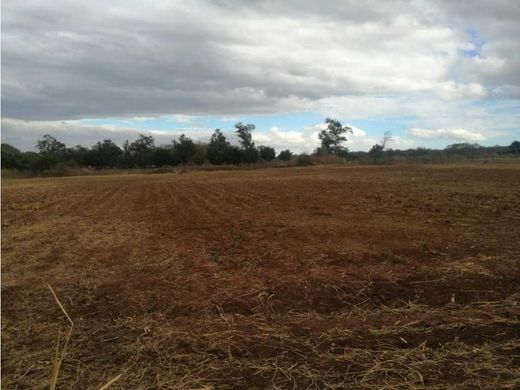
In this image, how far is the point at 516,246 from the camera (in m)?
7.14

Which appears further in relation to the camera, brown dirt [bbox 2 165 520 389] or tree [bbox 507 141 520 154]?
tree [bbox 507 141 520 154]

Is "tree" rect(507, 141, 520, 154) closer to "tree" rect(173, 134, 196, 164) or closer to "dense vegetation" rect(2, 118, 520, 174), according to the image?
"dense vegetation" rect(2, 118, 520, 174)

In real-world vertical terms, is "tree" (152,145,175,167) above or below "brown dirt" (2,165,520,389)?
above

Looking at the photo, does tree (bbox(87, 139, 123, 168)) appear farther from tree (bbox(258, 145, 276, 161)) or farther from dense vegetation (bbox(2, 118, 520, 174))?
tree (bbox(258, 145, 276, 161))

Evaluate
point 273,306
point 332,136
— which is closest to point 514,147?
point 332,136

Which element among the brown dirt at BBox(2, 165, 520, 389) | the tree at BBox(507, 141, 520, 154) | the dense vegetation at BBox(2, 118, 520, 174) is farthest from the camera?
the tree at BBox(507, 141, 520, 154)

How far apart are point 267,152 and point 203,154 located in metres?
12.0

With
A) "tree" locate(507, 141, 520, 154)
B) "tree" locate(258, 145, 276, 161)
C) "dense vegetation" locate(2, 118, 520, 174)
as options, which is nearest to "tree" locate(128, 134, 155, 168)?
"dense vegetation" locate(2, 118, 520, 174)

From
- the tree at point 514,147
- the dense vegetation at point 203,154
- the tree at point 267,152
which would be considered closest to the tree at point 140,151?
the dense vegetation at point 203,154

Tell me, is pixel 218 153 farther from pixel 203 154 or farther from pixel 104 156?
pixel 104 156

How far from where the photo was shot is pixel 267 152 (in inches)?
3179

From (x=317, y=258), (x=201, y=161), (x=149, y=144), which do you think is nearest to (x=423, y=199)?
(x=317, y=258)

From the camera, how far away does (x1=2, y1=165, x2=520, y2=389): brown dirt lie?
3576 millimetres

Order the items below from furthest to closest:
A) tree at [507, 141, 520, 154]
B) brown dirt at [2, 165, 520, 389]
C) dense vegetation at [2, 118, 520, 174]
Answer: tree at [507, 141, 520, 154], dense vegetation at [2, 118, 520, 174], brown dirt at [2, 165, 520, 389]
